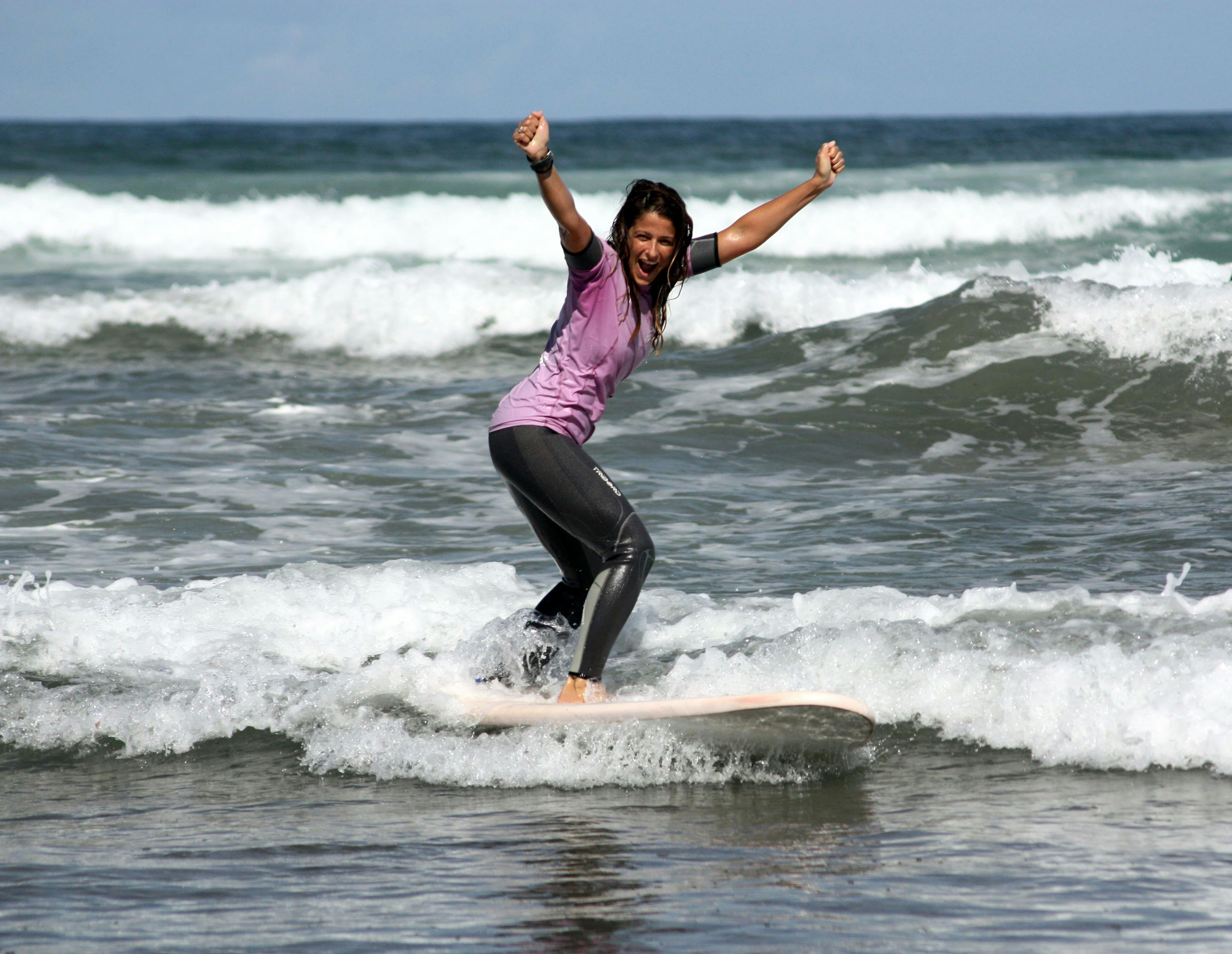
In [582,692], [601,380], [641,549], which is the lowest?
[582,692]

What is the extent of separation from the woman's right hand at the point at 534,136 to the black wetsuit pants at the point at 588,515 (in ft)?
2.83

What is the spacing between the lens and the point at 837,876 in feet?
10.7

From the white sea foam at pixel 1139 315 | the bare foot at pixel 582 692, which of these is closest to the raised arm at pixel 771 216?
the bare foot at pixel 582 692

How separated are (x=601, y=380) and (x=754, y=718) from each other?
1151 millimetres

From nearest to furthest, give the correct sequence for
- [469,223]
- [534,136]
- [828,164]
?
[534,136] < [828,164] < [469,223]

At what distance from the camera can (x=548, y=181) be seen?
12.8 ft

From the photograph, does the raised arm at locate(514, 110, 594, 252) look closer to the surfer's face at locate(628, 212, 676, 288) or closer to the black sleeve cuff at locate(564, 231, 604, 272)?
the black sleeve cuff at locate(564, 231, 604, 272)

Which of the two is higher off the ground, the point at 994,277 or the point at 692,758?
the point at 994,277

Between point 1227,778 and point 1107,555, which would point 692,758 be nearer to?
point 1227,778

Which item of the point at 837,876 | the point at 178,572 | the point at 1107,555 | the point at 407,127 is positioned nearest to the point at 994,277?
the point at 1107,555

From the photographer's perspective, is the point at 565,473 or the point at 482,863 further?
the point at 565,473

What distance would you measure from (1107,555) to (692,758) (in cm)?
294

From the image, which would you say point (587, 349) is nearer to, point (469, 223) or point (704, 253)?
point (704, 253)

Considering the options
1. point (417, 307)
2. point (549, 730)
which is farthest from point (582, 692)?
point (417, 307)
